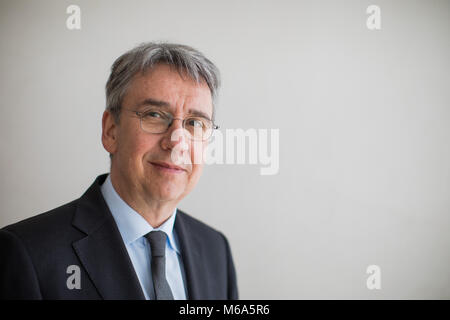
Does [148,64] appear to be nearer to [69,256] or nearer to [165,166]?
[165,166]

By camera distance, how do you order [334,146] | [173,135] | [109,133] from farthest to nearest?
1. [334,146]
2. [109,133]
3. [173,135]

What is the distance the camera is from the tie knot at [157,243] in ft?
4.26

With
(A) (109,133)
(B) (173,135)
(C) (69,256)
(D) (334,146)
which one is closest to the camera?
(C) (69,256)

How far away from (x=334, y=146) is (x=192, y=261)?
99 centimetres

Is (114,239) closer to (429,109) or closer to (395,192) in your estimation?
(395,192)

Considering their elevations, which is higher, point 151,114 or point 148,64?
point 148,64

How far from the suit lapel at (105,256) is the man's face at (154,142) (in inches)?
5.5

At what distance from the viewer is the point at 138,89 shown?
130 centimetres

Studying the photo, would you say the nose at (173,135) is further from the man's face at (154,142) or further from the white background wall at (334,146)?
the white background wall at (334,146)

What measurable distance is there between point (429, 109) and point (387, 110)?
229 mm

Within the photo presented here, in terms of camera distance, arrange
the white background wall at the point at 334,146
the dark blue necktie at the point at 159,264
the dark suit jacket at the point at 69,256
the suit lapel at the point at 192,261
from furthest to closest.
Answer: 1. the white background wall at the point at 334,146
2. the suit lapel at the point at 192,261
3. the dark blue necktie at the point at 159,264
4. the dark suit jacket at the point at 69,256

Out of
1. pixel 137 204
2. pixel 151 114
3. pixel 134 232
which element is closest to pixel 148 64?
pixel 151 114

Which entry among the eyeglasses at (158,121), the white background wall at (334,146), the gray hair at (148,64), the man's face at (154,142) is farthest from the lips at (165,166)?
the white background wall at (334,146)

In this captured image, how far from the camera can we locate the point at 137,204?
4.35 ft
